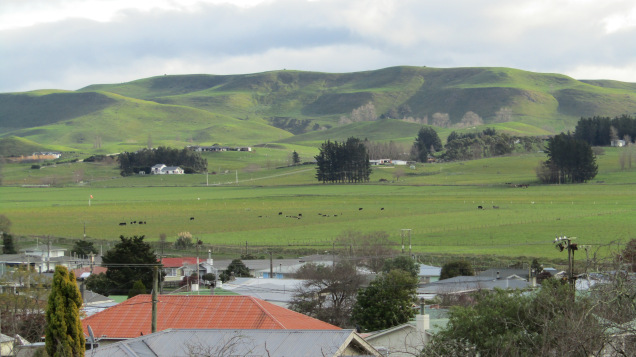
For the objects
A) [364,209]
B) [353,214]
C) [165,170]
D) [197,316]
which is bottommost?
[353,214]

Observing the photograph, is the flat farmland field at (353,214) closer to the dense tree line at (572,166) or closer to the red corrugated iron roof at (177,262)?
the dense tree line at (572,166)

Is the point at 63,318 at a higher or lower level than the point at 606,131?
lower

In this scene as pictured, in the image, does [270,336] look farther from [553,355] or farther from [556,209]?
[556,209]

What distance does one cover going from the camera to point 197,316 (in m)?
25.9

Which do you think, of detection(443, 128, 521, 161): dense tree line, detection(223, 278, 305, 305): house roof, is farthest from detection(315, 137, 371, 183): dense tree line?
detection(223, 278, 305, 305): house roof

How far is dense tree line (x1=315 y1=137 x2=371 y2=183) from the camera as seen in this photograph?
15950 centimetres

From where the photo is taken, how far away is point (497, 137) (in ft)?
651

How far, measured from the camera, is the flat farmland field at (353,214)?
7188cm

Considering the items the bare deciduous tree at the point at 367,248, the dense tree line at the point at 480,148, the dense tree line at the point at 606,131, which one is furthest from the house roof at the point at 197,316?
the dense tree line at the point at 606,131

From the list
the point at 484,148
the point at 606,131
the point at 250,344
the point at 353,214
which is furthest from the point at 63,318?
the point at 484,148

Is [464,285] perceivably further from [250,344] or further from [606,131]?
[606,131]

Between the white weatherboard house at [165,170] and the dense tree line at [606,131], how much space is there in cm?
8416

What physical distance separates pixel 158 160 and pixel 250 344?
177743 millimetres

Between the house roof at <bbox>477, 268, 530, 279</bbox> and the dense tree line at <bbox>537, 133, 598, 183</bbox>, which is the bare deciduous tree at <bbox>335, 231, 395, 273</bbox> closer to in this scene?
the house roof at <bbox>477, 268, 530, 279</bbox>
